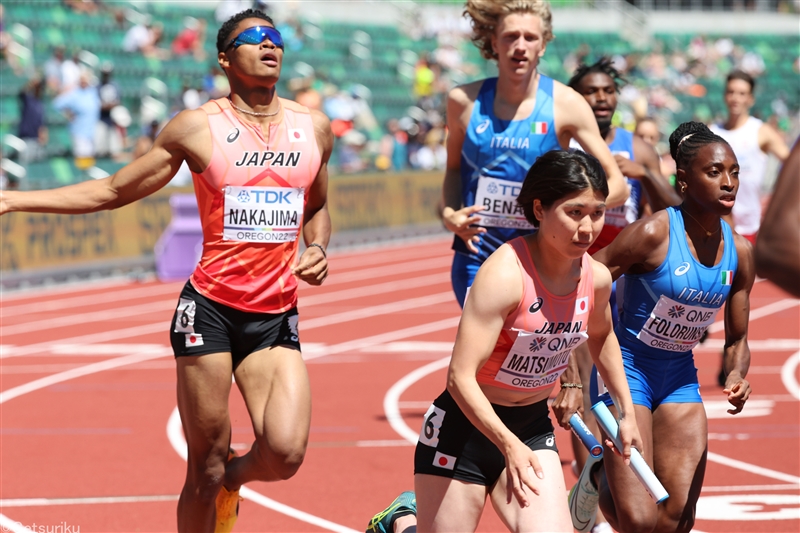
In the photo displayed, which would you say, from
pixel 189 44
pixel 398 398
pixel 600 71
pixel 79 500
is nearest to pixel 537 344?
pixel 600 71

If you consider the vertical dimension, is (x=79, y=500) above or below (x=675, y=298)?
below

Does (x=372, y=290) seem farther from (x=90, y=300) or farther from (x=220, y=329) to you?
(x=220, y=329)

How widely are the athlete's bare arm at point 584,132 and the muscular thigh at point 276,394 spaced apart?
189 centimetres

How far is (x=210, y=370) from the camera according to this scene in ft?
17.3

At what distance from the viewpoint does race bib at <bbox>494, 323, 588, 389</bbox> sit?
4.40 meters

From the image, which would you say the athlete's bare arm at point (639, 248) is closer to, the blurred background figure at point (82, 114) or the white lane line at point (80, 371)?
the white lane line at point (80, 371)

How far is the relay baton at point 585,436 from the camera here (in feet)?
14.6

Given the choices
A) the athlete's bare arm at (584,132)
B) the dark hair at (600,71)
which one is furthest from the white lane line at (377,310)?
the athlete's bare arm at (584,132)

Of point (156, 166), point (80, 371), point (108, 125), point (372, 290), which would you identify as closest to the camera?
point (156, 166)

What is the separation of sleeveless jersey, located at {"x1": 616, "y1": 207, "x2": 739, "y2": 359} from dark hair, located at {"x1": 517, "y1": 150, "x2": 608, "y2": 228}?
0.94 m

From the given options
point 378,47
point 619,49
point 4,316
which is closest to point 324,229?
point 4,316

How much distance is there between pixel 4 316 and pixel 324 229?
375 inches

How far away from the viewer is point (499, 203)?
626 centimetres

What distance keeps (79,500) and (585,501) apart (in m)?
3.16
